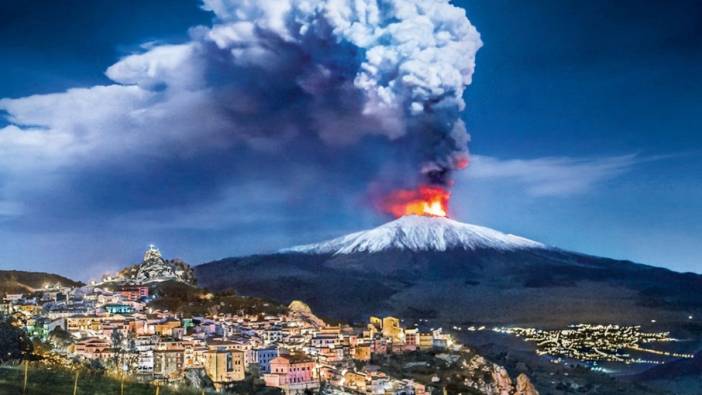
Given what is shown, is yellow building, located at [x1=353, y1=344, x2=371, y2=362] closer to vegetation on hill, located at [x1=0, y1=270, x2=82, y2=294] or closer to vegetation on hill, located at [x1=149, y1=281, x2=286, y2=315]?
vegetation on hill, located at [x1=149, y1=281, x2=286, y2=315]

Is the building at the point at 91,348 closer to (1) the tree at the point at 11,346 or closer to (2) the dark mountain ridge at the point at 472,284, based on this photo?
(1) the tree at the point at 11,346

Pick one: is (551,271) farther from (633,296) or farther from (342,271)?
(342,271)

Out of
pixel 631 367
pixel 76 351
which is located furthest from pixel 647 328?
pixel 76 351

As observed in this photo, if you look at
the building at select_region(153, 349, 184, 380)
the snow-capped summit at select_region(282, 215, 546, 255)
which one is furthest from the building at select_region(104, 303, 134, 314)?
the snow-capped summit at select_region(282, 215, 546, 255)

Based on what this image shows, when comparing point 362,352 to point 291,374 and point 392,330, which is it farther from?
point 392,330

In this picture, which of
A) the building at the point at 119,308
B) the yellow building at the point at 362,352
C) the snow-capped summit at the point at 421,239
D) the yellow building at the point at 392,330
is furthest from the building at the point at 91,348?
the snow-capped summit at the point at 421,239

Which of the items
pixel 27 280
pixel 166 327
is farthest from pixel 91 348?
pixel 27 280
